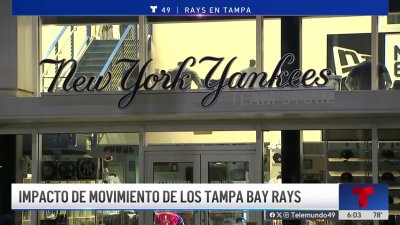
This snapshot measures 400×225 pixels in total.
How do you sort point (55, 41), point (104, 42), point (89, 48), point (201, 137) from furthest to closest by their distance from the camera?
point (55, 41), point (104, 42), point (89, 48), point (201, 137)

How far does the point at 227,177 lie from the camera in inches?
375

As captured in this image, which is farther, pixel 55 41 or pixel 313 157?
pixel 55 41

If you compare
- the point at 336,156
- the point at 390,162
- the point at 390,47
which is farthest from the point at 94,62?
the point at 390,162

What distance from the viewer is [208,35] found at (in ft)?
31.8

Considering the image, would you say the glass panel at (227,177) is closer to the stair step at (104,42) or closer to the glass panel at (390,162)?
the glass panel at (390,162)

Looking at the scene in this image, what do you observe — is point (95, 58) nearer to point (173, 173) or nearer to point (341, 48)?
point (173, 173)

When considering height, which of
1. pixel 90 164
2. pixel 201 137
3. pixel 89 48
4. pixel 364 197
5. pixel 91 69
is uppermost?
pixel 89 48

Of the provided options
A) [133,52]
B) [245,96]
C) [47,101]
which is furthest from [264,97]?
[47,101]

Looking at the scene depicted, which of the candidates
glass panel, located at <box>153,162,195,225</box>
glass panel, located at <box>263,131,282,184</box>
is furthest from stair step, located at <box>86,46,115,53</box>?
glass panel, located at <box>263,131,282,184</box>

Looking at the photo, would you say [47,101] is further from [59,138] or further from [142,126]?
[142,126]

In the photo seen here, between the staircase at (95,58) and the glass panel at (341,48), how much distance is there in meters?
3.07

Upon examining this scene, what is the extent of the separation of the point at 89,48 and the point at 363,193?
4.78m

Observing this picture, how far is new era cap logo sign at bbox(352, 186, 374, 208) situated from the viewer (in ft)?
29.6

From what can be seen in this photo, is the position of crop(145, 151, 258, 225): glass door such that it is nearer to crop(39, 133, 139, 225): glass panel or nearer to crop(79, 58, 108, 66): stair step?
crop(39, 133, 139, 225): glass panel
